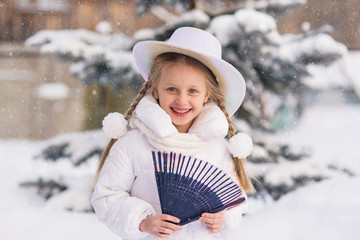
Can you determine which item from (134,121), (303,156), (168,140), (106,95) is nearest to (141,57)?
(134,121)

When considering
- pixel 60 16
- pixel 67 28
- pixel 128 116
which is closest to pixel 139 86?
pixel 67 28

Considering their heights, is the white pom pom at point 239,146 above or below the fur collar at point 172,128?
below

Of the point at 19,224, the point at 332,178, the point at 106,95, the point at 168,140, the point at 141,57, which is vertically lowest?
the point at 19,224

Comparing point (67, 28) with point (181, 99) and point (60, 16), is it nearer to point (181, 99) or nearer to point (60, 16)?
point (60, 16)

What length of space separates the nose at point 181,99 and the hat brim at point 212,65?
13 centimetres

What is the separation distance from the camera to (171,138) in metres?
1.48

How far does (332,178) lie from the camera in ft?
12.4

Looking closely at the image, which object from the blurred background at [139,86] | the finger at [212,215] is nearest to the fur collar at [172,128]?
the finger at [212,215]

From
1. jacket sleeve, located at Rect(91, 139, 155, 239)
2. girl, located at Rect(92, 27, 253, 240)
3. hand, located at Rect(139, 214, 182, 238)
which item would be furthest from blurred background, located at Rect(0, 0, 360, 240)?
hand, located at Rect(139, 214, 182, 238)

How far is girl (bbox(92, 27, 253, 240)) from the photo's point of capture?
1444mm

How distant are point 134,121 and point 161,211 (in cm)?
30

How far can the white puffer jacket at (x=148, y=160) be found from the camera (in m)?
1.46

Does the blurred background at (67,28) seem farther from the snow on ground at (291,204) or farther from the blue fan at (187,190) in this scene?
the blue fan at (187,190)

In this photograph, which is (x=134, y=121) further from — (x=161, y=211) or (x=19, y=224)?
(x=19, y=224)
